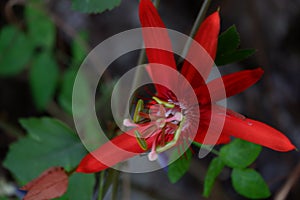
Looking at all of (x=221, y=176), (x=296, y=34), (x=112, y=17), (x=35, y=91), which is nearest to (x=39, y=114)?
(x=35, y=91)

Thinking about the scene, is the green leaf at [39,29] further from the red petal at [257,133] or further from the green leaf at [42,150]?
the red petal at [257,133]

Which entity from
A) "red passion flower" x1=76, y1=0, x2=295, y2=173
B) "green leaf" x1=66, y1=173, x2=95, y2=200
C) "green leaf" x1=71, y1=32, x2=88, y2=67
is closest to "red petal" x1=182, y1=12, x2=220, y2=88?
"red passion flower" x1=76, y1=0, x2=295, y2=173

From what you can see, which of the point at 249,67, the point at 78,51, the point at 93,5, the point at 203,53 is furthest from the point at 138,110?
the point at 249,67

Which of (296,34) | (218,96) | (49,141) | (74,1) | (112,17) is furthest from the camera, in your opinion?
(112,17)

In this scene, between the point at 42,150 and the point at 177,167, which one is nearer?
the point at 177,167

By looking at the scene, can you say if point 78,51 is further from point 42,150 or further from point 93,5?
point 93,5

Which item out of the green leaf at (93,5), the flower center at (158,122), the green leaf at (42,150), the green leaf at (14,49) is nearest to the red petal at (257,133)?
the flower center at (158,122)

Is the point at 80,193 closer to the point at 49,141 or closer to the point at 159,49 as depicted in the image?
the point at 49,141
